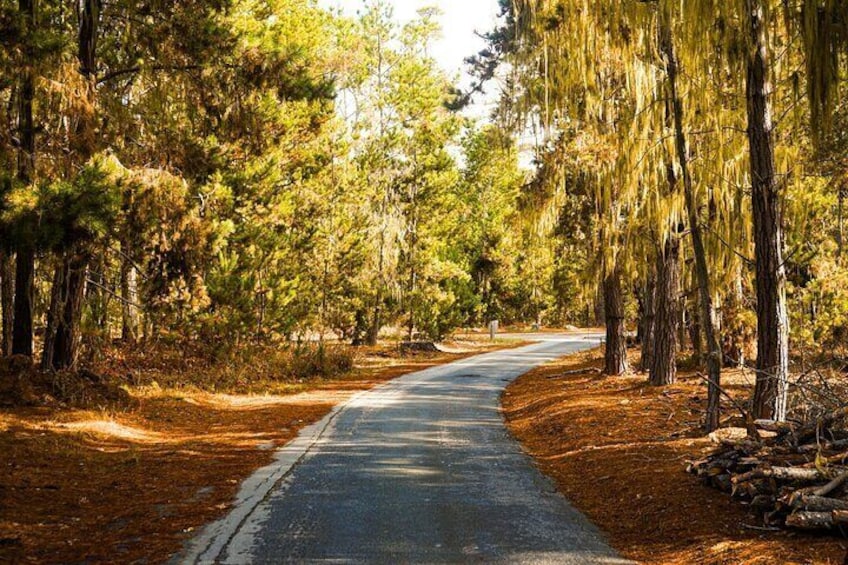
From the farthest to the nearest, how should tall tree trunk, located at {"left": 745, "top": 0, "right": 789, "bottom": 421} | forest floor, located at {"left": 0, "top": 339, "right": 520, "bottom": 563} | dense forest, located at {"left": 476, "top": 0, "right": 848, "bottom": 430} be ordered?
tall tree trunk, located at {"left": 745, "top": 0, "right": 789, "bottom": 421}, dense forest, located at {"left": 476, "top": 0, "right": 848, "bottom": 430}, forest floor, located at {"left": 0, "top": 339, "right": 520, "bottom": 563}

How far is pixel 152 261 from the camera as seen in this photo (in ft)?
44.2

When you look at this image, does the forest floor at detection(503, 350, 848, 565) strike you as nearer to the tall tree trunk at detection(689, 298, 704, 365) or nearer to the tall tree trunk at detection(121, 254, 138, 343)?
the tall tree trunk at detection(689, 298, 704, 365)

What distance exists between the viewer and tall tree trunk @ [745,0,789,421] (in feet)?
26.1

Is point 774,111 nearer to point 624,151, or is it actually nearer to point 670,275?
point 624,151

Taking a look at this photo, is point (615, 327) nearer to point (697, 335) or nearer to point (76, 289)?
point (697, 335)

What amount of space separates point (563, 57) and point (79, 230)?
7.80 m

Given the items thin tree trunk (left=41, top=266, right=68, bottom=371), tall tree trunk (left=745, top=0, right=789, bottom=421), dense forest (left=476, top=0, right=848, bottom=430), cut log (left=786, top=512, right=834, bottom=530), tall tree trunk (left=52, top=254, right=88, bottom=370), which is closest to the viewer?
cut log (left=786, top=512, right=834, bottom=530)

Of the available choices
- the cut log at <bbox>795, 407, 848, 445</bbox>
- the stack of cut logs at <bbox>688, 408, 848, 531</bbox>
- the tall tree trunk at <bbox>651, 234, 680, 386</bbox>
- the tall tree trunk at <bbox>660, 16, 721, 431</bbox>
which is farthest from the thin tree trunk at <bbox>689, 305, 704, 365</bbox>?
the cut log at <bbox>795, 407, 848, 445</bbox>

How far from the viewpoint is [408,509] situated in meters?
6.90

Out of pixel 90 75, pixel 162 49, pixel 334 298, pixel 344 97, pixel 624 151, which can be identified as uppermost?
pixel 344 97

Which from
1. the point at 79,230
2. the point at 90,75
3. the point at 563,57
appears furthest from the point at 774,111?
the point at 90,75

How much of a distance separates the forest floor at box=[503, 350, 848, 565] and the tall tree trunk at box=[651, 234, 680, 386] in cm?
45

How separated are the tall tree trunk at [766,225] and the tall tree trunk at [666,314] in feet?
20.1

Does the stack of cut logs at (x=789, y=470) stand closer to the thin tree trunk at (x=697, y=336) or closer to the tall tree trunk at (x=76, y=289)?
the tall tree trunk at (x=76, y=289)
